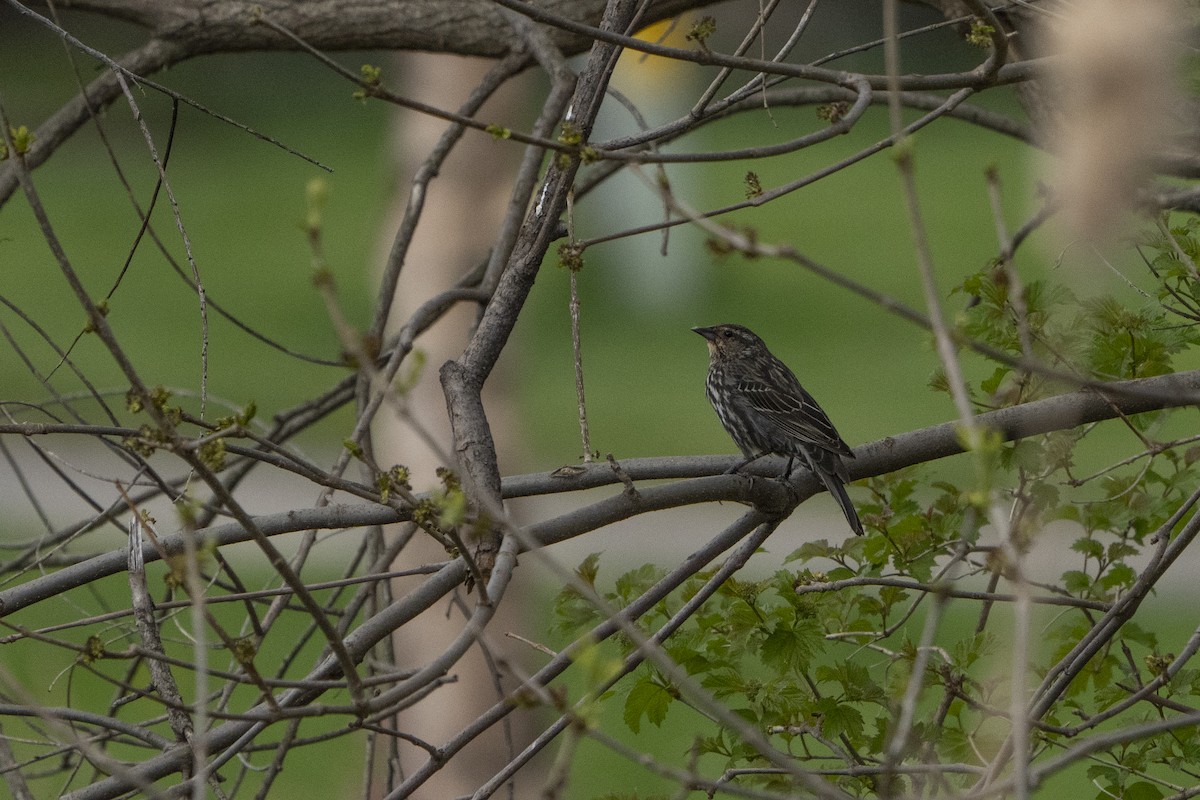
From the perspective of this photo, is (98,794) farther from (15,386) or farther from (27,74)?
(27,74)

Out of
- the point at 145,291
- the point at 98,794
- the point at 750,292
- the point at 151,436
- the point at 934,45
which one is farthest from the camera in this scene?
the point at 934,45

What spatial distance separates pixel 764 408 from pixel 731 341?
72 centimetres

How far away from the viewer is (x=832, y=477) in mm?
4547

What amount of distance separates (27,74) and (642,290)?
18.7m

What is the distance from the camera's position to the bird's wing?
5238 millimetres

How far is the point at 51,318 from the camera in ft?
92.4

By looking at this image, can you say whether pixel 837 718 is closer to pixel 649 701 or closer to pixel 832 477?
pixel 649 701

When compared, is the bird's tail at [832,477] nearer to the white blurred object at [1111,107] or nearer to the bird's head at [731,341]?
the bird's head at [731,341]

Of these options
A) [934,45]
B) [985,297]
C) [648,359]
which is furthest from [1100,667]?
[934,45]

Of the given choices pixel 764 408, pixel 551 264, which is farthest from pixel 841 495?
pixel 551 264

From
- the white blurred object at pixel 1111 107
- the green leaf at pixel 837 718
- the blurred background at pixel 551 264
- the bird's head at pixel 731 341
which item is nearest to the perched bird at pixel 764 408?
the bird's head at pixel 731 341

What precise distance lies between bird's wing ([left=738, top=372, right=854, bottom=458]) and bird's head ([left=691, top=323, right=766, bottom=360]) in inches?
11.1

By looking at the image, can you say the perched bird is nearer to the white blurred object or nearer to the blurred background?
the blurred background

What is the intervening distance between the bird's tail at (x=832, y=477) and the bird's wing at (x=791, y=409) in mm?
39
